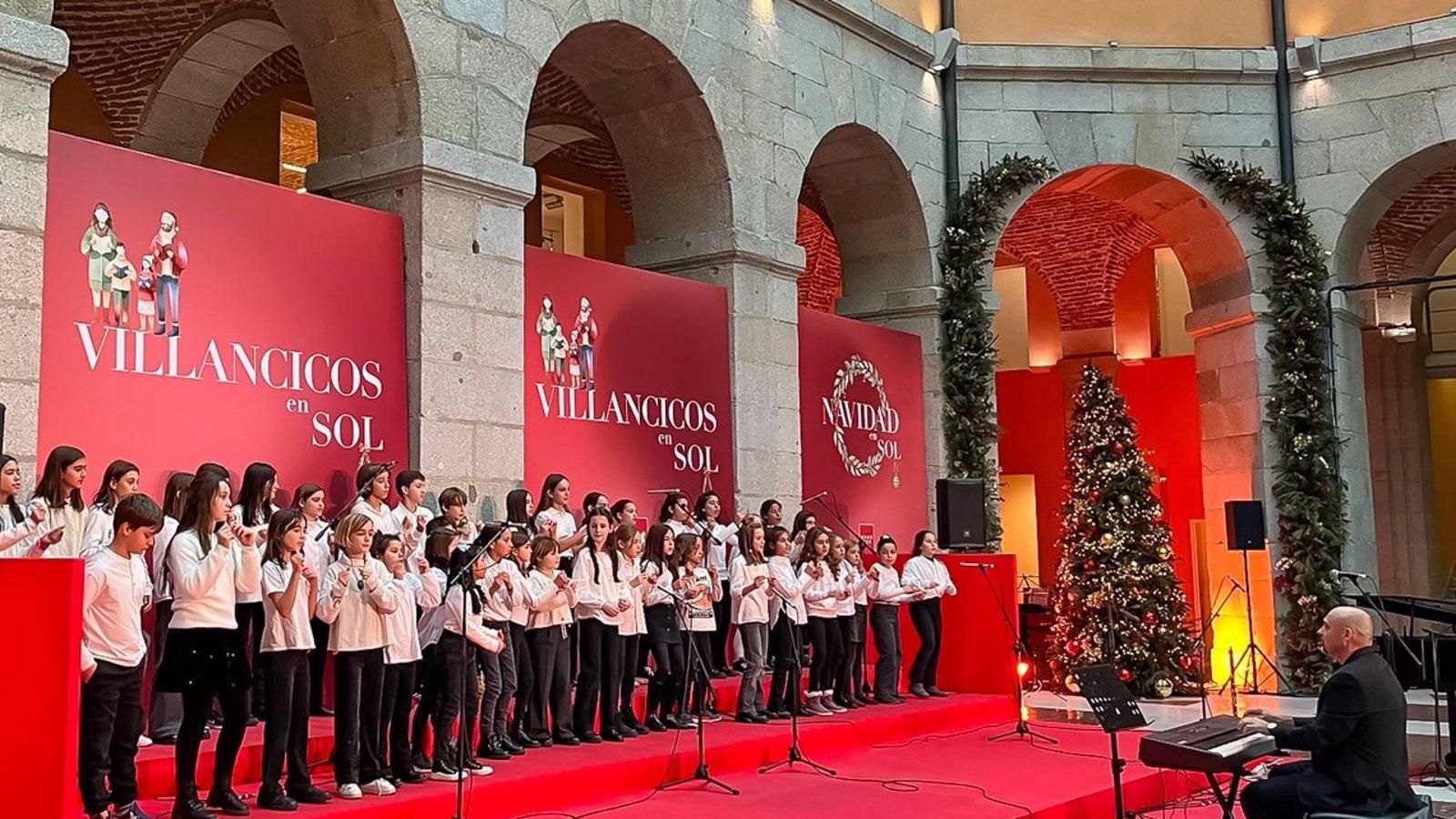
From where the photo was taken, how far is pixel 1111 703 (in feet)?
21.0

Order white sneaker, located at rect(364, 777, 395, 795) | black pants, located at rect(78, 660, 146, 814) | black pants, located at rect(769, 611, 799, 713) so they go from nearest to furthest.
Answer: black pants, located at rect(78, 660, 146, 814) → white sneaker, located at rect(364, 777, 395, 795) → black pants, located at rect(769, 611, 799, 713)

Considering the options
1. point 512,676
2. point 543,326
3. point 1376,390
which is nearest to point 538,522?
point 512,676

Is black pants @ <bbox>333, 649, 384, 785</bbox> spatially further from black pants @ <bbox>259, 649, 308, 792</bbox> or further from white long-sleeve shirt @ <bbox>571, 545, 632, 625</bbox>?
white long-sleeve shirt @ <bbox>571, 545, 632, 625</bbox>

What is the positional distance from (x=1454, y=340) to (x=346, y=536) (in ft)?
61.3

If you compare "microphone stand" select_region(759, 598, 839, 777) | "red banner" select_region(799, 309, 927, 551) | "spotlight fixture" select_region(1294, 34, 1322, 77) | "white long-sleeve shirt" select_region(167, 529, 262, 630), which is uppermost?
"spotlight fixture" select_region(1294, 34, 1322, 77)

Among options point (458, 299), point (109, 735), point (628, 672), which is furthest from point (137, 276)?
point (628, 672)

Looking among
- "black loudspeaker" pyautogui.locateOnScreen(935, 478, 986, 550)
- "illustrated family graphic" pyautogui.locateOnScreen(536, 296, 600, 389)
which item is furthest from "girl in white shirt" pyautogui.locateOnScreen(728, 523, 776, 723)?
"black loudspeaker" pyautogui.locateOnScreen(935, 478, 986, 550)

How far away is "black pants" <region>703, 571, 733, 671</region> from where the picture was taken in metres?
10.2

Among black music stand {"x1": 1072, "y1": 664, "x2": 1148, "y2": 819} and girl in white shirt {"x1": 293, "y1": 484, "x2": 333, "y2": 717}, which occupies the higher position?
girl in white shirt {"x1": 293, "y1": 484, "x2": 333, "y2": 717}

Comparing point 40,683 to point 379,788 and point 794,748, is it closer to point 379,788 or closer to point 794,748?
point 379,788

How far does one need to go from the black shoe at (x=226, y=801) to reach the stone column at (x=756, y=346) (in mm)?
5968

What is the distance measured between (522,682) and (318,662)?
3.52ft

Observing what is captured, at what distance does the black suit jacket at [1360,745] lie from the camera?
5762 millimetres

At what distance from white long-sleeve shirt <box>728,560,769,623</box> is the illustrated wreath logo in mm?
3535
